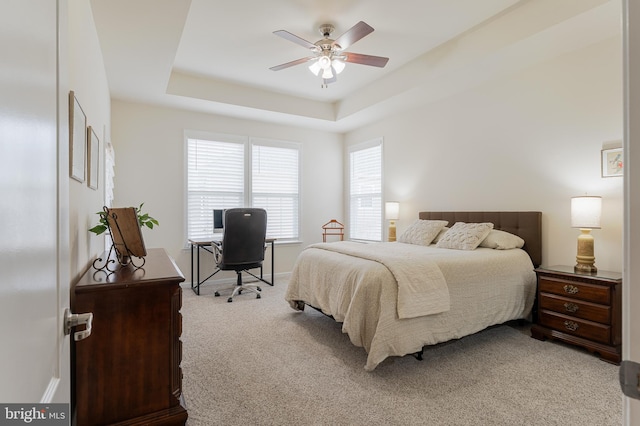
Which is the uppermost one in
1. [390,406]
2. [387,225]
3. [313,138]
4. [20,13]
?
[313,138]

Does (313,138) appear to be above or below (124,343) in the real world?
above

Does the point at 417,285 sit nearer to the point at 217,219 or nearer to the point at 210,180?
the point at 217,219

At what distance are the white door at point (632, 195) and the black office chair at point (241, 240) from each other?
3.81 m

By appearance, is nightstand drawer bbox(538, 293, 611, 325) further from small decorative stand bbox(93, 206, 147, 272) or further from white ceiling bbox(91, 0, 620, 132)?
small decorative stand bbox(93, 206, 147, 272)

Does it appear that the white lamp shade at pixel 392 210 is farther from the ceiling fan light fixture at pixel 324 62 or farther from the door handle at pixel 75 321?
the door handle at pixel 75 321

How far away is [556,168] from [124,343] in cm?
387

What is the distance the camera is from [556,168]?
3254 millimetres

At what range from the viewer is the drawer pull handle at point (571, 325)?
2.65 metres

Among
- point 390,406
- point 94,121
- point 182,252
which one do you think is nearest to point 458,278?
point 390,406

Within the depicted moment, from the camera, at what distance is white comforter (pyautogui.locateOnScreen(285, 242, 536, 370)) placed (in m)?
2.32

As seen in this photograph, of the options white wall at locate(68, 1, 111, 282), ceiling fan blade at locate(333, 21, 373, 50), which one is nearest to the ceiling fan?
ceiling fan blade at locate(333, 21, 373, 50)

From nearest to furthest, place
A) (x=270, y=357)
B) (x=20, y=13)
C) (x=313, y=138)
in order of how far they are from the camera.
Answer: (x=20, y=13), (x=270, y=357), (x=313, y=138)

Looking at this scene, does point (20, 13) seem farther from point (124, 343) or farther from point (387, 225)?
point (387, 225)

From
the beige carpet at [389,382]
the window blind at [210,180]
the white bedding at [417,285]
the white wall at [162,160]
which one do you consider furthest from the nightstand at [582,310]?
the window blind at [210,180]
